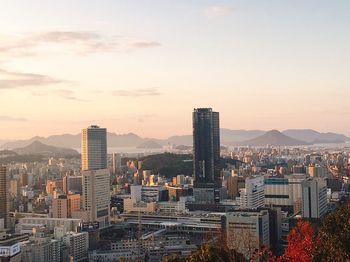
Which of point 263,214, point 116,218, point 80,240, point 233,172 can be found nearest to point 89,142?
point 116,218

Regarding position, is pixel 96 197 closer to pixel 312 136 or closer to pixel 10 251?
pixel 10 251

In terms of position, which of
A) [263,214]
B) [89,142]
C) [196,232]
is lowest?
[196,232]

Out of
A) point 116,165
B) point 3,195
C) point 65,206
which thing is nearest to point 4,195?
point 3,195

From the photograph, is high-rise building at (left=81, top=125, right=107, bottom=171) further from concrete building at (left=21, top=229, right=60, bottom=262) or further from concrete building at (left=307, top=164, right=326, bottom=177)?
concrete building at (left=21, top=229, right=60, bottom=262)

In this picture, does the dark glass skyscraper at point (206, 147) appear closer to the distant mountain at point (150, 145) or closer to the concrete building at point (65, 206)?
the concrete building at point (65, 206)

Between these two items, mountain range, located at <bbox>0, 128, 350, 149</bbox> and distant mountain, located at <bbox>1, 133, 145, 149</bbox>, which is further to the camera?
mountain range, located at <bbox>0, 128, 350, 149</bbox>

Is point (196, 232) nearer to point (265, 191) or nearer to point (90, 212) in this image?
point (90, 212)

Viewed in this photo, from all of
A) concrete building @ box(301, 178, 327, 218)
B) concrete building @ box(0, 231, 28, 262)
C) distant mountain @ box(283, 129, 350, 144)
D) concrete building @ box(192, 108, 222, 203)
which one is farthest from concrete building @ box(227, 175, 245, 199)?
distant mountain @ box(283, 129, 350, 144)
